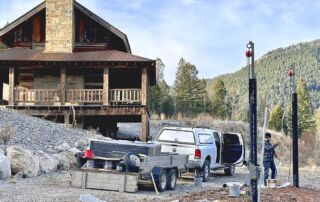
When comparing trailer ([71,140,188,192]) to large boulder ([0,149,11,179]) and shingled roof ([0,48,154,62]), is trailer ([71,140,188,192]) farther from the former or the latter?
shingled roof ([0,48,154,62])

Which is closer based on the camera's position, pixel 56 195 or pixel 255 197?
pixel 255 197

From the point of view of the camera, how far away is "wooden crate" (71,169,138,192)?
500 inches

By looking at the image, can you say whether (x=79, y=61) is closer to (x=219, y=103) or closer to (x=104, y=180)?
(x=104, y=180)

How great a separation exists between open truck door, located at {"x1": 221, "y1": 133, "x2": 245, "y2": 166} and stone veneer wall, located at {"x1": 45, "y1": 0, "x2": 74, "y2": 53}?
13.9 m

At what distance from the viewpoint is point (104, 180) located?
12.9 meters

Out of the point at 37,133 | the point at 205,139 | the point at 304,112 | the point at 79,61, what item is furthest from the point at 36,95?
the point at 304,112

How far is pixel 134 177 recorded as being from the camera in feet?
41.5

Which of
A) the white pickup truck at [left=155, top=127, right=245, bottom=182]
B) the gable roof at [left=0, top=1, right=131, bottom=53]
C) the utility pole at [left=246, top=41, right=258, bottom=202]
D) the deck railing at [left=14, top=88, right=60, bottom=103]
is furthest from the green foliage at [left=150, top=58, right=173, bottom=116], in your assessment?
the utility pole at [left=246, top=41, right=258, bottom=202]

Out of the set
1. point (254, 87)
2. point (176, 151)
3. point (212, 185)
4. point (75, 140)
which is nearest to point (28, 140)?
point (75, 140)

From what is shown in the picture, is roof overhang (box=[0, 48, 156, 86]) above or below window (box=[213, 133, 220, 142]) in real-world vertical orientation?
above

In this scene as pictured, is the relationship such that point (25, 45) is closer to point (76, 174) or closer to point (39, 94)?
point (39, 94)

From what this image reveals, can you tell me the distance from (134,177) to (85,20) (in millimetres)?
20977

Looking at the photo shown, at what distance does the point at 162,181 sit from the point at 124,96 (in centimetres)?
1498

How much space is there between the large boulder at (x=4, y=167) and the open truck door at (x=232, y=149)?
27.6 ft
